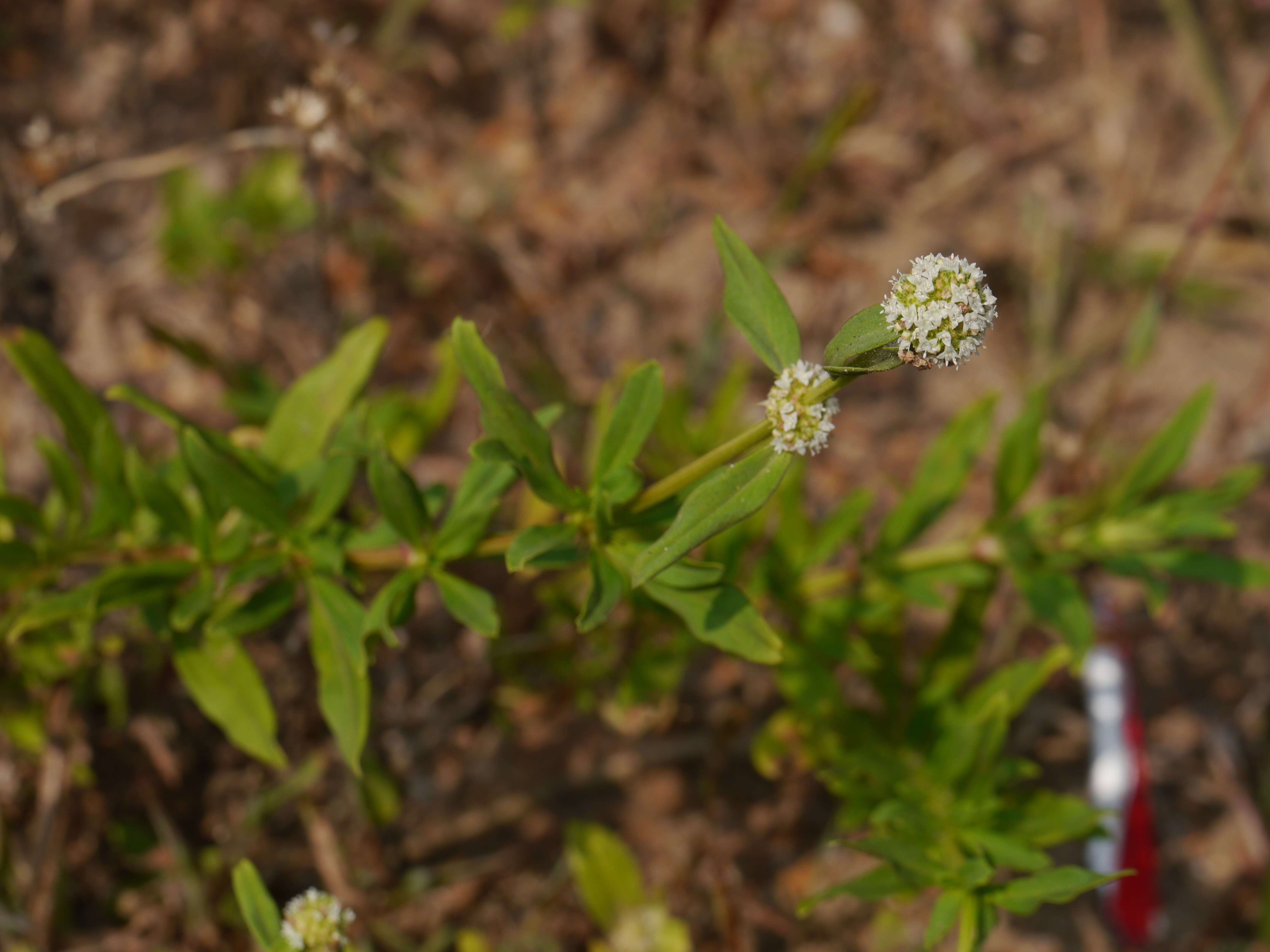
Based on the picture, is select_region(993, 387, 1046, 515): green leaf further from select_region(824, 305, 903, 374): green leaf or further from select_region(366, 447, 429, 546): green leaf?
select_region(366, 447, 429, 546): green leaf

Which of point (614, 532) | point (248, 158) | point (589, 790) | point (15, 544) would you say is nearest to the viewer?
point (614, 532)

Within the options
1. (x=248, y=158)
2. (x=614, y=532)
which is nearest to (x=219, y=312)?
(x=248, y=158)

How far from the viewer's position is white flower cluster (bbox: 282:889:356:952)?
1.78 m

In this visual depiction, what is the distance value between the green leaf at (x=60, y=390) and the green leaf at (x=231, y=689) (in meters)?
0.46

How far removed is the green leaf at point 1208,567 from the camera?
2.28m

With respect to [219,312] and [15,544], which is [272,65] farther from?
[15,544]

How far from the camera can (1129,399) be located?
146 inches

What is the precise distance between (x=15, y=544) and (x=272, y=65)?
2469 millimetres

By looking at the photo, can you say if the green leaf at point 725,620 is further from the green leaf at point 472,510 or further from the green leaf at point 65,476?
the green leaf at point 65,476

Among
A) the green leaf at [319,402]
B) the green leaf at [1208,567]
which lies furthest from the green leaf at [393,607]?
the green leaf at [1208,567]

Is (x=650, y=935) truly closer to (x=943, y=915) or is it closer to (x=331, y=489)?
(x=943, y=915)

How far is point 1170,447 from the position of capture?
7.96ft

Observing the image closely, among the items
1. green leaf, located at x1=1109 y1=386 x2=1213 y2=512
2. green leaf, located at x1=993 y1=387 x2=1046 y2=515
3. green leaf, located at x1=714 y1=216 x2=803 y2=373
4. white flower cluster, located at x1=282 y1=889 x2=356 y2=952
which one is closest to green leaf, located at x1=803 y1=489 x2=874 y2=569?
green leaf, located at x1=993 y1=387 x2=1046 y2=515

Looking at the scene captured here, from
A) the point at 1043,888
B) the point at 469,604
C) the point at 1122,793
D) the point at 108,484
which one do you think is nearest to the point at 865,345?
the point at 469,604
